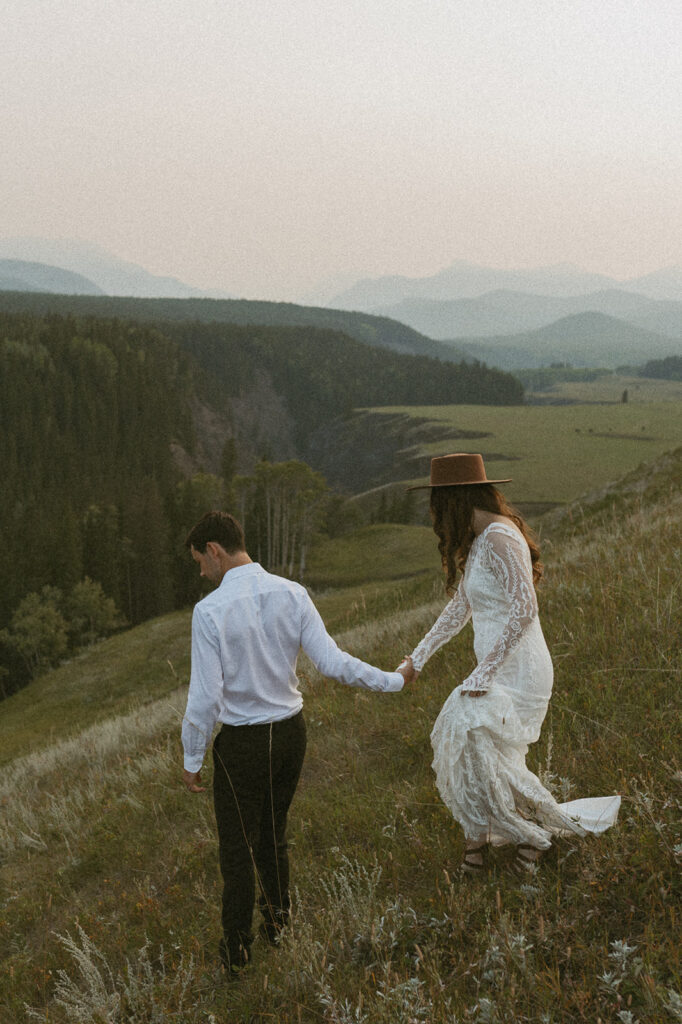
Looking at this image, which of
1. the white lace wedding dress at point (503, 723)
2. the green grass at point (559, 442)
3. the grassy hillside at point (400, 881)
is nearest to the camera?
the grassy hillside at point (400, 881)

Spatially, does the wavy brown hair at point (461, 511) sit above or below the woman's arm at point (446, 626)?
above

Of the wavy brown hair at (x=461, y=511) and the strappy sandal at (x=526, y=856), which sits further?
the wavy brown hair at (x=461, y=511)

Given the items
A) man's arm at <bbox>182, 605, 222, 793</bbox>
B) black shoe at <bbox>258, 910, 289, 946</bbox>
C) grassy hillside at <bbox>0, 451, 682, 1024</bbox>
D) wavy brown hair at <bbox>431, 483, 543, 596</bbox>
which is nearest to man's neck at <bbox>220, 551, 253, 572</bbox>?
man's arm at <bbox>182, 605, 222, 793</bbox>

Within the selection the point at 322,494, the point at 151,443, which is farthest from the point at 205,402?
the point at 322,494

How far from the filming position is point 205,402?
192 metres

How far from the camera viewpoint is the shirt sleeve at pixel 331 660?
4.00 meters

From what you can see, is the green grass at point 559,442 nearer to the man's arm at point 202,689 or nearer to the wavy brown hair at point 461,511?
the wavy brown hair at point 461,511

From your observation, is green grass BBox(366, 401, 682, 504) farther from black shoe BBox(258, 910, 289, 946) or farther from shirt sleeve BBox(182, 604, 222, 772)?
shirt sleeve BBox(182, 604, 222, 772)

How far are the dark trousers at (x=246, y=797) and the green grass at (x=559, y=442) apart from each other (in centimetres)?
8389

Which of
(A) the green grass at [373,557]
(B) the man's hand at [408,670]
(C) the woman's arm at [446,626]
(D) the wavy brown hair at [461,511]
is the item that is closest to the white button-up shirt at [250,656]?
(B) the man's hand at [408,670]

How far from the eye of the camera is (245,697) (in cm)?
390

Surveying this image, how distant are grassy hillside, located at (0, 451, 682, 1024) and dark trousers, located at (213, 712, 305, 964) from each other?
0.28 m

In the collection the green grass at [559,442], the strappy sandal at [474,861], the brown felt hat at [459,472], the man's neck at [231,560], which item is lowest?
the green grass at [559,442]

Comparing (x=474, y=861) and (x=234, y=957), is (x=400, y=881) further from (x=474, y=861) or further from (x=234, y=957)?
(x=234, y=957)
